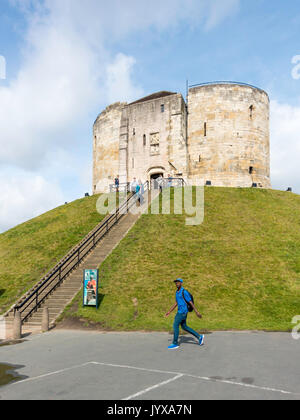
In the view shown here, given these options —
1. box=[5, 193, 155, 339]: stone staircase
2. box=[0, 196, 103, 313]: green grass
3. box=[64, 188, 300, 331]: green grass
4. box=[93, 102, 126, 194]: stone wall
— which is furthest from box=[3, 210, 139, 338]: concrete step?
box=[93, 102, 126, 194]: stone wall

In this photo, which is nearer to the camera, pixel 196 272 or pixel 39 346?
pixel 39 346

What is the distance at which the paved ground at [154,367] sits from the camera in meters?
5.65

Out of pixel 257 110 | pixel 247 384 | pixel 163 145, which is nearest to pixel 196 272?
pixel 247 384

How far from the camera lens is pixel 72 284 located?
1588 centimetres

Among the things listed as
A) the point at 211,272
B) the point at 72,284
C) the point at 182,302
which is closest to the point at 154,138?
the point at 211,272

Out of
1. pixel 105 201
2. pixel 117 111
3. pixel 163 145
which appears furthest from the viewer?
pixel 117 111

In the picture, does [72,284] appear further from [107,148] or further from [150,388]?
[107,148]

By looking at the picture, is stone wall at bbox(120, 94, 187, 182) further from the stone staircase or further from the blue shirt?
the blue shirt

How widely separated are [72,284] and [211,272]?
21.5ft

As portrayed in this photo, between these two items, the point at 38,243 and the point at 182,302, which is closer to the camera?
the point at 182,302
